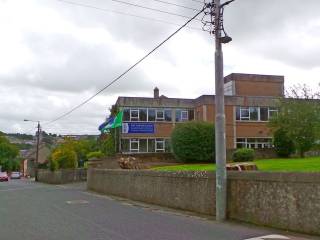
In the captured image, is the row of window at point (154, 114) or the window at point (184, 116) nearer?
the row of window at point (154, 114)

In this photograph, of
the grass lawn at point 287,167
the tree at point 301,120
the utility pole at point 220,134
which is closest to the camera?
the utility pole at point 220,134

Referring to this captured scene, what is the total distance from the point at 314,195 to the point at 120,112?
136 feet

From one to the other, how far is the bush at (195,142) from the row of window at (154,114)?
43.0ft

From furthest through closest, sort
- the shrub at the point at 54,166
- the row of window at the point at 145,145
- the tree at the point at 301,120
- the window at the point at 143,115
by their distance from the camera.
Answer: the shrub at the point at 54,166 < the window at the point at 143,115 < the row of window at the point at 145,145 < the tree at the point at 301,120

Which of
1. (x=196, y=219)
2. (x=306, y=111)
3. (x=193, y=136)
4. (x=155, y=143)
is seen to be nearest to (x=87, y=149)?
(x=155, y=143)

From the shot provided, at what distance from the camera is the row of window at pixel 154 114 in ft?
189

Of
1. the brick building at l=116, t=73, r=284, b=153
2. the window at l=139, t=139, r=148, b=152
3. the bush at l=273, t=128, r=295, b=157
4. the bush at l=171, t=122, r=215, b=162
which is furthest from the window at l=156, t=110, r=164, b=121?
the bush at l=273, t=128, r=295, b=157

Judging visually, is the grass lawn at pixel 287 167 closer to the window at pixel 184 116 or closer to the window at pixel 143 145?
the window at pixel 143 145

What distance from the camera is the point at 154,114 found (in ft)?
193

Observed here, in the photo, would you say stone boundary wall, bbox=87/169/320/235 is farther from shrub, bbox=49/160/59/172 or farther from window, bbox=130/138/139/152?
shrub, bbox=49/160/59/172

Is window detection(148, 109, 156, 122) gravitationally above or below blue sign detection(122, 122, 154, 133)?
above

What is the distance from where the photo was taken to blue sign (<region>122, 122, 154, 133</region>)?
5710 cm

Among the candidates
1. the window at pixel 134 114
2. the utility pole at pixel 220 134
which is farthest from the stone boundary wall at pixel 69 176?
the utility pole at pixel 220 134

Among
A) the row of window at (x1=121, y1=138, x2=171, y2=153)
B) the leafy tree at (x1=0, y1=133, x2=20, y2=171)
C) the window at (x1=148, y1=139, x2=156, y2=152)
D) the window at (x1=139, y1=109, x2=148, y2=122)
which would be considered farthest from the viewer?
the leafy tree at (x1=0, y1=133, x2=20, y2=171)
